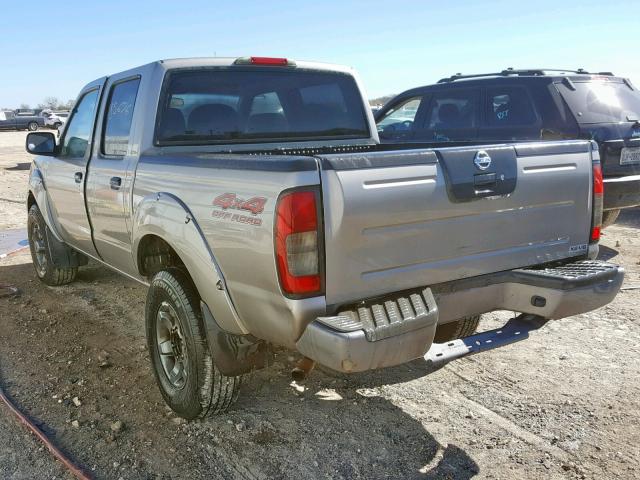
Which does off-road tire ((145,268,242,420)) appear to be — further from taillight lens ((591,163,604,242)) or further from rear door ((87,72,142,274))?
taillight lens ((591,163,604,242))

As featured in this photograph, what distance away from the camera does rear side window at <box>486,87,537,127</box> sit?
6.87 m

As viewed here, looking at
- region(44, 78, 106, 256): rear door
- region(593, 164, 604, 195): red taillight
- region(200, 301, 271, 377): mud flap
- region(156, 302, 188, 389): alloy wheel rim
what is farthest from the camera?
region(44, 78, 106, 256): rear door

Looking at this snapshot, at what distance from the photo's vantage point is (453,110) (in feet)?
25.2

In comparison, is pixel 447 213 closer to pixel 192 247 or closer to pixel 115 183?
pixel 192 247

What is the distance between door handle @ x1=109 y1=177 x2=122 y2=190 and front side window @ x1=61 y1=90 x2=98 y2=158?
792 millimetres

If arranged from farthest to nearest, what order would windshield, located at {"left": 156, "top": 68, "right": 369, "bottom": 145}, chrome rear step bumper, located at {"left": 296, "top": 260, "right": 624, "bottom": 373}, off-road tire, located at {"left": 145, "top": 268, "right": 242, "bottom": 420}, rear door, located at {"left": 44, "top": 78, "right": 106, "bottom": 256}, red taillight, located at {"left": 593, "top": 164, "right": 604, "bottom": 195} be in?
rear door, located at {"left": 44, "top": 78, "right": 106, "bottom": 256}
windshield, located at {"left": 156, "top": 68, "right": 369, "bottom": 145}
red taillight, located at {"left": 593, "top": 164, "right": 604, "bottom": 195}
off-road tire, located at {"left": 145, "top": 268, "right": 242, "bottom": 420}
chrome rear step bumper, located at {"left": 296, "top": 260, "right": 624, "bottom": 373}

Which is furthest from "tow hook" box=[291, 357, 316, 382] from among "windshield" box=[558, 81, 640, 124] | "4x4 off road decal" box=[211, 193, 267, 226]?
"windshield" box=[558, 81, 640, 124]

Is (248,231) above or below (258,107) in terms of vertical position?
below

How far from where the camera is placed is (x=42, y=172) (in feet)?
18.3

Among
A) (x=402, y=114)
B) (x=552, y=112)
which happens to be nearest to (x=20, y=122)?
(x=402, y=114)

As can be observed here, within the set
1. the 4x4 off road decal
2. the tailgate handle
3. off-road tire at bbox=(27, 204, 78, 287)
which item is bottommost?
off-road tire at bbox=(27, 204, 78, 287)

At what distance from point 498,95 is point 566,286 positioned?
15.9 ft

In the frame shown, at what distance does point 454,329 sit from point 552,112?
4177 mm

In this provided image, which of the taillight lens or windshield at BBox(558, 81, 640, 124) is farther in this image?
windshield at BBox(558, 81, 640, 124)
